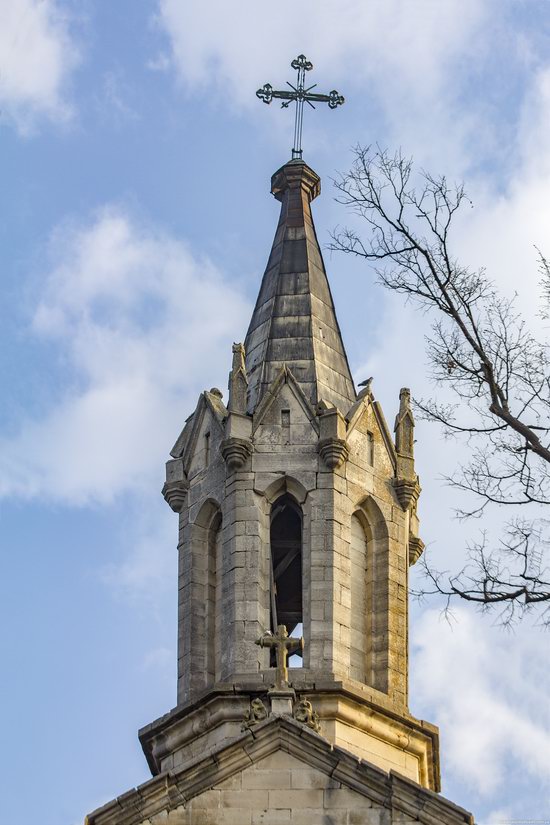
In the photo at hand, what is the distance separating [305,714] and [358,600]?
4.27m

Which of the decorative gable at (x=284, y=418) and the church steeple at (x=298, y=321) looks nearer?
the decorative gable at (x=284, y=418)

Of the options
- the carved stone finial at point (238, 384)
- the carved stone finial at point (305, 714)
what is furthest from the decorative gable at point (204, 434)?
the carved stone finial at point (305, 714)

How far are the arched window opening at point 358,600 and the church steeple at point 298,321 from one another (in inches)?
85.0

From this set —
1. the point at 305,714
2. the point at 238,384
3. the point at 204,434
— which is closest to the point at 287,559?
the point at 204,434

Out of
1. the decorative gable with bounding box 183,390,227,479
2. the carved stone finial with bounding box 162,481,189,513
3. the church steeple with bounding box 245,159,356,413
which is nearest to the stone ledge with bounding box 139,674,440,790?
the carved stone finial with bounding box 162,481,189,513

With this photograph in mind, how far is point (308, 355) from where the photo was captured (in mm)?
37812

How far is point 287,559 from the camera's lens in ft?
121

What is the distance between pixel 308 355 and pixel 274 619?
15.7 ft

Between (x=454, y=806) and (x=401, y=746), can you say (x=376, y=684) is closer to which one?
(x=401, y=746)

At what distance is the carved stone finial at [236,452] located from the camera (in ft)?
118

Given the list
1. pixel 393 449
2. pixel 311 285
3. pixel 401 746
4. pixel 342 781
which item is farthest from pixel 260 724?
pixel 311 285

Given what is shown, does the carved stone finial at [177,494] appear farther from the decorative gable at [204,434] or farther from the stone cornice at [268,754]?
the stone cornice at [268,754]

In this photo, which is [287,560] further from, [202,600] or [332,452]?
[332,452]

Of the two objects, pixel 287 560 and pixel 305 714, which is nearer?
pixel 305 714
